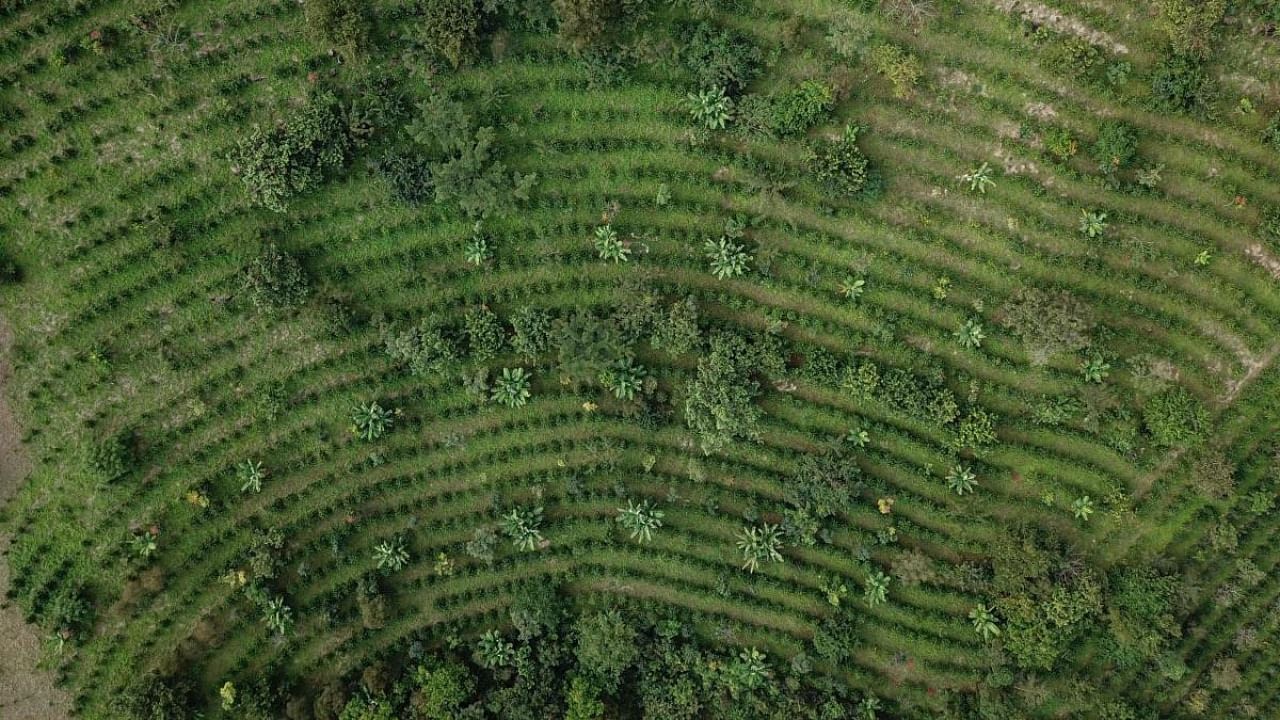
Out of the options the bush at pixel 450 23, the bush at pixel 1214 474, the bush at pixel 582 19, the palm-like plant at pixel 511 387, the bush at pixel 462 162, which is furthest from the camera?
the palm-like plant at pixel 511 387

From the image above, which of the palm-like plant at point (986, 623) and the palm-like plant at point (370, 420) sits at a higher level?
the palm-like plant at point (370, 420)

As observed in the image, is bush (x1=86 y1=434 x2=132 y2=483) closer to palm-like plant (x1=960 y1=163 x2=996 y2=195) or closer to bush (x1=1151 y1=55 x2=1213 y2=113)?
palm-like plant (x1=960 y1=163 x2=996 y2=195)

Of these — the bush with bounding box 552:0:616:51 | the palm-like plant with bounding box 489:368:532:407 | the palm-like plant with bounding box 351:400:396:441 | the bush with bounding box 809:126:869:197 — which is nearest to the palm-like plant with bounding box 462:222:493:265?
the palm-like plant with bounding box 489:368:532:407

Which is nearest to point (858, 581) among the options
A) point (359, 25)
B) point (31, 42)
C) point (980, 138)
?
point (980, 138)

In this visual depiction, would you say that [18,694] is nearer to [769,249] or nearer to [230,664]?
[230,664]

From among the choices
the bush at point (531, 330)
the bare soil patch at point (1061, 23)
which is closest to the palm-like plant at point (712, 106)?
the bush at point (531, 330)

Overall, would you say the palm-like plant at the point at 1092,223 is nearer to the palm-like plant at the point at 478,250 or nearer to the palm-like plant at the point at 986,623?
the palm-like plant at the point at 986,623

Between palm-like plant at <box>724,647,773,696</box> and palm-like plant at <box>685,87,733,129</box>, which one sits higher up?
palm-like plant at <box>685,87,733,129</box>
